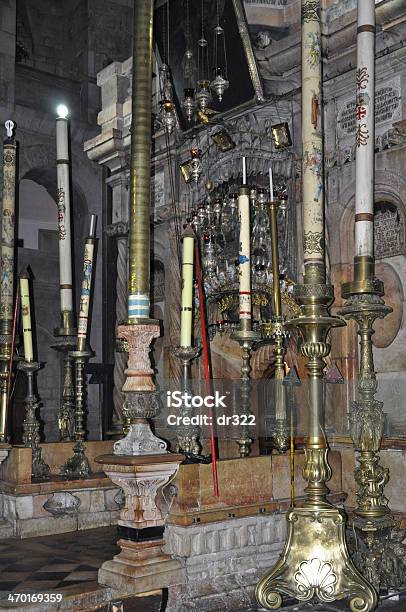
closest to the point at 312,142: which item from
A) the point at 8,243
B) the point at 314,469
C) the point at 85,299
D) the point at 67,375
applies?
the point at 314,469

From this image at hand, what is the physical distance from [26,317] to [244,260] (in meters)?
2.44

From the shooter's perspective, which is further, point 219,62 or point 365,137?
point 219,62

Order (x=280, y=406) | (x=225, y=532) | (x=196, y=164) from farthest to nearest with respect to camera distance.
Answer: (x=196, y=164) → (x=280, y=406) → (x=225, y=532)

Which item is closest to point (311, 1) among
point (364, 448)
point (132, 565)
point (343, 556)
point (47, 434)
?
point (364, 448)

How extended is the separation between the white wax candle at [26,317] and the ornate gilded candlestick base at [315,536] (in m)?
3.46

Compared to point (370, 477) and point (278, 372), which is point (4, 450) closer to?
point (278, 372)

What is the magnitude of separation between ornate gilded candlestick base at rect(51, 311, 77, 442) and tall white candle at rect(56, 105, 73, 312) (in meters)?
0.19

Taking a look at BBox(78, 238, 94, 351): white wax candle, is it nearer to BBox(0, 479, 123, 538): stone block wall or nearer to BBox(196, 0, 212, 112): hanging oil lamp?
BBox(0, 479, 123, 538): stone block wall

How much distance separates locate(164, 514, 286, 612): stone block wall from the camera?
405 cm

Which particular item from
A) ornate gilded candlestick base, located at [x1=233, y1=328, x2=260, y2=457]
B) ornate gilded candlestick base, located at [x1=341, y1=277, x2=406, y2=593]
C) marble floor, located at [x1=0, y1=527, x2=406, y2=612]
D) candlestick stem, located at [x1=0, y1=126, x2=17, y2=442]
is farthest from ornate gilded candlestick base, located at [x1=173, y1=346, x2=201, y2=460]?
candlestick stem, located at [x1=0, y1=126, x2=17, y2=442]

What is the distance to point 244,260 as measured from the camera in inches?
214

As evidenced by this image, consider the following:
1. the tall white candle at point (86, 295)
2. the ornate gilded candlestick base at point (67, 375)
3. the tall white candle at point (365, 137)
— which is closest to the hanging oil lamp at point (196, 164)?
the tall white candle at point (86, 295)

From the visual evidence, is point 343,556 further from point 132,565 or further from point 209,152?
point 209,152

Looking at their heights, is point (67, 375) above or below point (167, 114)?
below
